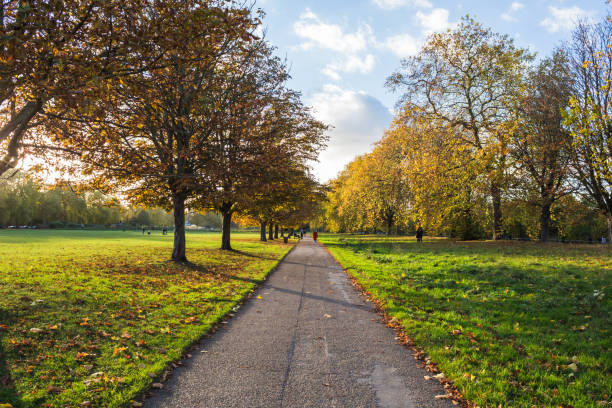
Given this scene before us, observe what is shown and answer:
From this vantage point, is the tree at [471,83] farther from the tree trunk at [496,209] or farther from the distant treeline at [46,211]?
the distant treeline at [46,211]

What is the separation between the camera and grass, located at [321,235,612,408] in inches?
163

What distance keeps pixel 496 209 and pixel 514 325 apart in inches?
738

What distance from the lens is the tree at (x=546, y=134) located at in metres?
18.6

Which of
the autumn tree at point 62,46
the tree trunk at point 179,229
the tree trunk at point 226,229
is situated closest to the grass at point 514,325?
the autumn tree at point 62,46

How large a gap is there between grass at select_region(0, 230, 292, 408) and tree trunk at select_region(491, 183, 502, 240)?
56.9 ft

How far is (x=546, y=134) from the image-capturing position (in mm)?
19219

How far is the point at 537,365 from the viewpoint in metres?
4.70

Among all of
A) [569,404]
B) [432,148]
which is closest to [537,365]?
[569,404]

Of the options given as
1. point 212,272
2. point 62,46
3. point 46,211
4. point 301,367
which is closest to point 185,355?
point 301,367

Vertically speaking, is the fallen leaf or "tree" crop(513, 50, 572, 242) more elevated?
"tree" crop(513, 50, 572, 242)

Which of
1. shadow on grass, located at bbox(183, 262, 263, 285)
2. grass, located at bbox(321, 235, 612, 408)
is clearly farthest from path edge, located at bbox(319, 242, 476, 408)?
shadow on grass, located at bbox(183, 262, 263, 285)

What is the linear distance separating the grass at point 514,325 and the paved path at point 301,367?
2.22 ft

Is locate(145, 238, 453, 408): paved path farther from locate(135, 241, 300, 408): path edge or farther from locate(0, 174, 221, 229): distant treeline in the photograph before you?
locate(0, 174, 221, 229): distant treeline

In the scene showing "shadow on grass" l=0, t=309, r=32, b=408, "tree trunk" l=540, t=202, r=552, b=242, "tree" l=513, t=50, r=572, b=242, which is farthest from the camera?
"tree trunk" l=540, t=202, r=552, b=242
